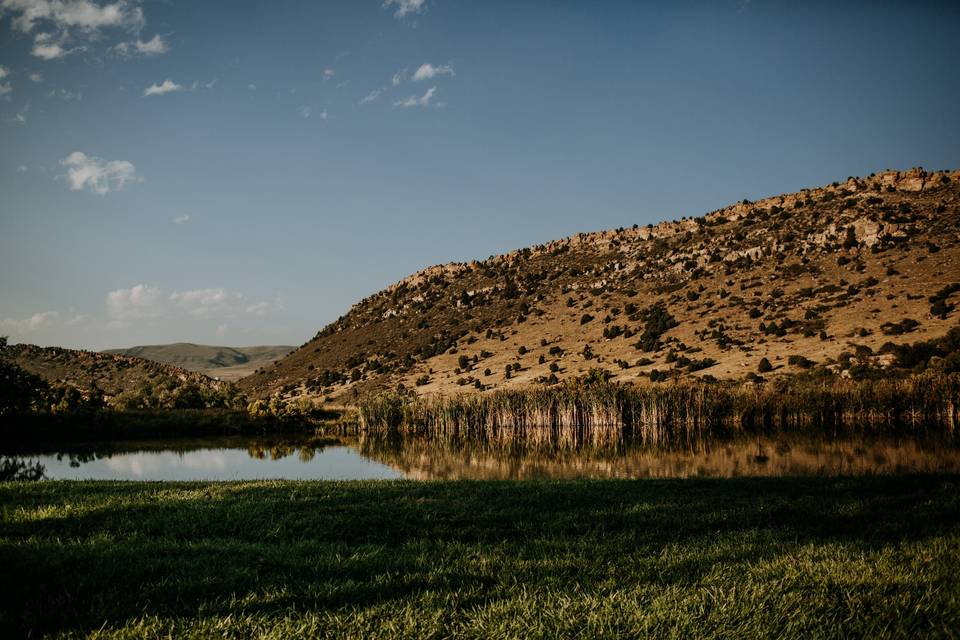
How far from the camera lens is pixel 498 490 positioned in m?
11.0

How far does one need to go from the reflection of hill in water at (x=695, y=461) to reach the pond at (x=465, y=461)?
1.5 inches

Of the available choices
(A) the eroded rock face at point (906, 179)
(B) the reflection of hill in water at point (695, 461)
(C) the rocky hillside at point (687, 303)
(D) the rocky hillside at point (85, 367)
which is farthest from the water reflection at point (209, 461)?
(A) the eroded rock face at point (906, 179)

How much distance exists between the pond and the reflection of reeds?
423 cm

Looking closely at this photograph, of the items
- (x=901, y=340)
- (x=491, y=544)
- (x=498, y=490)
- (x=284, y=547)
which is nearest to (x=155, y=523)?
(x=284, y=547)

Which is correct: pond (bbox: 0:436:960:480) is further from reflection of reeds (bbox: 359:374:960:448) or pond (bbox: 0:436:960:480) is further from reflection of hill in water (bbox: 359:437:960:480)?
reflection of reeds (bbox: 359:374:960:448)

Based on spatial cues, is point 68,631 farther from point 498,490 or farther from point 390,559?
point 498,490

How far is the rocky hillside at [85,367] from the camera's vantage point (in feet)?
273

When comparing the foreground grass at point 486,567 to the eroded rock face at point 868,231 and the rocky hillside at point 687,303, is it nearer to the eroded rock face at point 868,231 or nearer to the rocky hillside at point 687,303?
the rocky hillside at point 687,303

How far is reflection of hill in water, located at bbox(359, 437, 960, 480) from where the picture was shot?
67.1 ft

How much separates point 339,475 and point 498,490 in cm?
1472

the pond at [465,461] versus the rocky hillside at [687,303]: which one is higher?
the rocky hillside at [687,303]

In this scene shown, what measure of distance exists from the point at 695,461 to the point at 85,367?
9287 centimetres

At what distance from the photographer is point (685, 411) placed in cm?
3775

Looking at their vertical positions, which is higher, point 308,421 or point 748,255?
point 748,255
